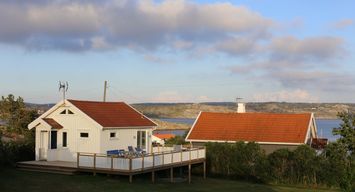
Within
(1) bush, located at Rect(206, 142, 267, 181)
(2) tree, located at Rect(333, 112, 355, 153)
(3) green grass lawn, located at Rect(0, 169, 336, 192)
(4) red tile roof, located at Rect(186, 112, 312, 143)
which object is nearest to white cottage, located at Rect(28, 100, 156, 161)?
(3) green grass lawn, located at Rect(0, 169, 336, 192)

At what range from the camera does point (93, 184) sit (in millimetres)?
23328

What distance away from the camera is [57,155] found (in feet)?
95.7

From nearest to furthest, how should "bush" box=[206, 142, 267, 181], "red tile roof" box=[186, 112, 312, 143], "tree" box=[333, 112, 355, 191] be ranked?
"tree" box=[333, 112, 355, 191]
"bush" box=[206, 142, 267, 181]
"red tile roof" box=[186, 112, 312, 143]

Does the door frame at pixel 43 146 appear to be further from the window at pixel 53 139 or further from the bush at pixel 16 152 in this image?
the bush at pixel 16 152

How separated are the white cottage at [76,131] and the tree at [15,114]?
9.75 metres

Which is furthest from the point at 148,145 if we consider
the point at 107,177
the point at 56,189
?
the point at 56,189

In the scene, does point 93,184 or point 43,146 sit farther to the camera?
point 43,146

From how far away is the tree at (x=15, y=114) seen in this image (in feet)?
128

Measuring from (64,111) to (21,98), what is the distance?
12028mm

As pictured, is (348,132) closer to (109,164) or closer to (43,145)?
(109,164)

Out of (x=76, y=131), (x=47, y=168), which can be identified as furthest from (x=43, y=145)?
(x=47, y=168)

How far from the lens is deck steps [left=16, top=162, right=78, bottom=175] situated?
25.8 metres

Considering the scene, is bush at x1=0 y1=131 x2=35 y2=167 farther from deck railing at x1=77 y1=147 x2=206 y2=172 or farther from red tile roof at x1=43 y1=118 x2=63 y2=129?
deck railing at x1=77 y1=147 x2=206 y2=172

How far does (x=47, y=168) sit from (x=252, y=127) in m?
17.4
